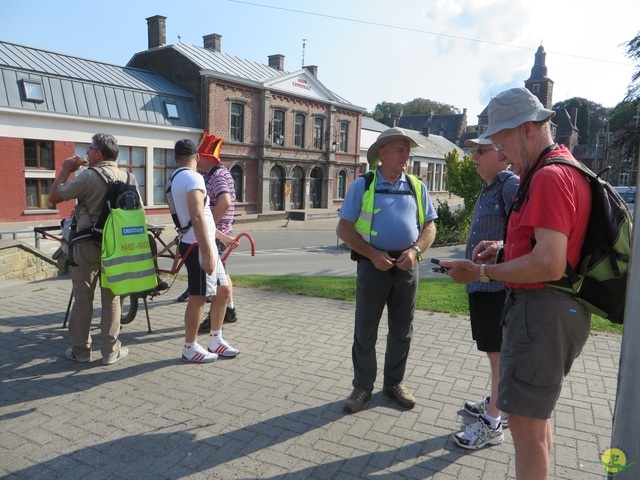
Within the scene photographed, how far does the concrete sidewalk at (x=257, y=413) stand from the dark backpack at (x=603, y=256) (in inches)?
A: 55.4

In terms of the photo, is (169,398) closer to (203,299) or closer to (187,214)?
(203,299)

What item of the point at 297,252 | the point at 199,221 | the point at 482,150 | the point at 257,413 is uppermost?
the point at 482,150

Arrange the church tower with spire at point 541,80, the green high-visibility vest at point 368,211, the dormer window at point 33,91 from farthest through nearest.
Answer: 1. the church tower with spire at point 541,80
2. the dormer window at point 33,91
3. the green high-visibility vest at point 368,211

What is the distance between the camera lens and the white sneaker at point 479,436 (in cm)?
331

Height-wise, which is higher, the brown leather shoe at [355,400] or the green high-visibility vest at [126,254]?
the green high-visibility vest at [126,254]

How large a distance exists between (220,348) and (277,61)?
113 feet

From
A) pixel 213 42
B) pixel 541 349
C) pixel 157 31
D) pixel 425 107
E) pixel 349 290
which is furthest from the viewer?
pixel 425 107

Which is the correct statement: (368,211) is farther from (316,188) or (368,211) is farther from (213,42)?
(316,188)

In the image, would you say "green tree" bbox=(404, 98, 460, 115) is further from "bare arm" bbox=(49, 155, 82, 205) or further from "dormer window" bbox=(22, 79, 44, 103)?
"bare arm" bbox=(49, 155, 82, 205)

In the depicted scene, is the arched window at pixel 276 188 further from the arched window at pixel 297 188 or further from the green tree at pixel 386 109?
the green tree at pixel 386 109

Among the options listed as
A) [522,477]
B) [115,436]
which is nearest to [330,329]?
[115,436]

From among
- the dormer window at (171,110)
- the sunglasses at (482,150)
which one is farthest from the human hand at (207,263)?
the dormer window at (171,110)

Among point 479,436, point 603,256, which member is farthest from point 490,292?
point 603,256

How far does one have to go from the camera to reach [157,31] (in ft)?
98.4
